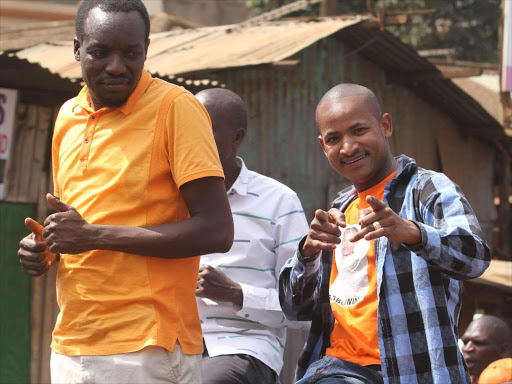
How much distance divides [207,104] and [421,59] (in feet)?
22.6

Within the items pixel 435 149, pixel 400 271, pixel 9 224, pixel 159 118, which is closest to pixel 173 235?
pixel 159 118

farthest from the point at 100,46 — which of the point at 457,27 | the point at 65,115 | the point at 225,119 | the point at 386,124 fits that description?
the point at 457,27

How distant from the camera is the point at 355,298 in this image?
9.70ft

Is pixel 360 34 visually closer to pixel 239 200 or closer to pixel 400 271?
pixel 239 200

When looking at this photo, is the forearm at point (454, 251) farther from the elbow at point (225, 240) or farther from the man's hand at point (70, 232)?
the man's hand at point (70, 232)

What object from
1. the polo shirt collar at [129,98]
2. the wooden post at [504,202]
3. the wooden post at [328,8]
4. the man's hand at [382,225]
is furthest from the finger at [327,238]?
the wooden post at [504,202]

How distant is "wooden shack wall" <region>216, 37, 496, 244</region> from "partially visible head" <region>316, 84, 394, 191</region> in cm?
465

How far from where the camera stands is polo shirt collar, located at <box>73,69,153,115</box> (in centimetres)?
254

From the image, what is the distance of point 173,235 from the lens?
7.86ft

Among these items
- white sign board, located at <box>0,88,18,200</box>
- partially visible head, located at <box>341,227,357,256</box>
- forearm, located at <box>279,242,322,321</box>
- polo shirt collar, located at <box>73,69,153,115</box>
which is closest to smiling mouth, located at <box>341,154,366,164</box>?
partially visible head, located at <box>341,227,357,256</box>

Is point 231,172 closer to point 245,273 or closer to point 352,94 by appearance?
point 245,273

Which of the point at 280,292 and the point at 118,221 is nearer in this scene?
the point at 118,221

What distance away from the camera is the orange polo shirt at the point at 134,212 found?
240 centimetres

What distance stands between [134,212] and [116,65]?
1.48 feet
